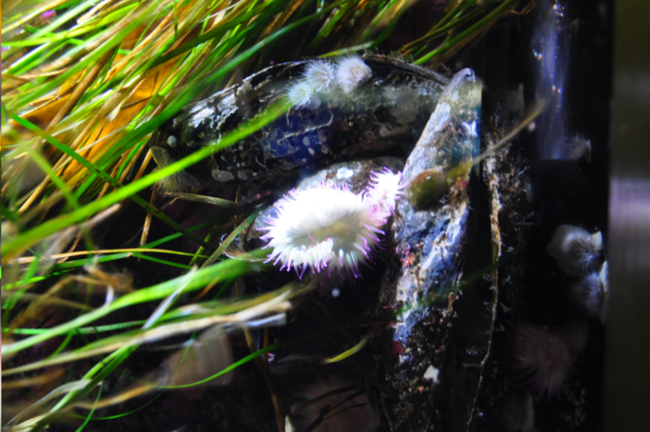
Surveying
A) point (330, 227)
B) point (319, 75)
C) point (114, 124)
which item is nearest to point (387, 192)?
point (330, 227)

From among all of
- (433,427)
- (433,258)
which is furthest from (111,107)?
(433,427)

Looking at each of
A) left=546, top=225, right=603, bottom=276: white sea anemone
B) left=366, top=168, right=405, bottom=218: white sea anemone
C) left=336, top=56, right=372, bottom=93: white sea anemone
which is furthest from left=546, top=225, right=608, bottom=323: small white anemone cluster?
left=336, top=56, right=372, bottom=93: white sea anemone

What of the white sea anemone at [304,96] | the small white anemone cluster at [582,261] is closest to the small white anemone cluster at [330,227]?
the white sea anemone at [304,96]

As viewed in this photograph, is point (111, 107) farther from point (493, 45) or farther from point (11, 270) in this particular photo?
point (493, 45)

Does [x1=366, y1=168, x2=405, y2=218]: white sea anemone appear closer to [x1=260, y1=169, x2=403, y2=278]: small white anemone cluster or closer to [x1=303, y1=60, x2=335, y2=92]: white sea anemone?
[x1=260, y1=169, x2=403, y2=278]: small white anemone cluster

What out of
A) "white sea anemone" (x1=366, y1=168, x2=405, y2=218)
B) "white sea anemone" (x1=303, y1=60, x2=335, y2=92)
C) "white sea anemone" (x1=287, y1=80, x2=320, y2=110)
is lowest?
"white sea anemone" (x1=366, y1=168, x2=405, y2=218)

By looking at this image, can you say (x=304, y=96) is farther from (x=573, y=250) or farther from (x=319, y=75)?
(x=573, y=250)

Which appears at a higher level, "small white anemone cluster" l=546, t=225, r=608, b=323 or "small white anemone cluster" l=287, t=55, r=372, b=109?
"small white anemone cluster" l=287, t=55, r=372, b=109
